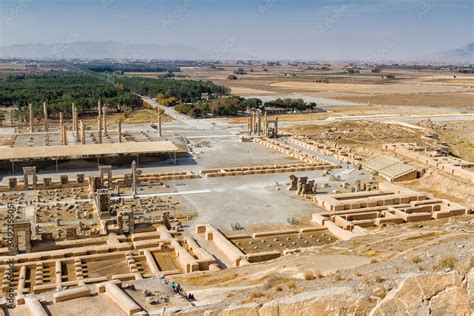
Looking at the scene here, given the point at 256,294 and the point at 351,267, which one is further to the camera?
the point at 351,267

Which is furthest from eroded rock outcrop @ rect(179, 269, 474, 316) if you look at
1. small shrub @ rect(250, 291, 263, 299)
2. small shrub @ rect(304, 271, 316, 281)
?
small shrub @ rect(304, 271, 316, 281)

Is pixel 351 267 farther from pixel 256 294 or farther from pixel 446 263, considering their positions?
pixel 446 263

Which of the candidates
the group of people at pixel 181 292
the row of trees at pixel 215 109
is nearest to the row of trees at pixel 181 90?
the row of trees at pixel 215 109

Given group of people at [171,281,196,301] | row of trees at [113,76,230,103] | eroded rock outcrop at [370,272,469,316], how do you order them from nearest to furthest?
eroded rock outcrop at [370,272,469,316] < group of people at [171,281,196,301] < row of trees at [113,76,230,103]

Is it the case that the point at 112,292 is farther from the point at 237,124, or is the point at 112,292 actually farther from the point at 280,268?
the point at 237,124

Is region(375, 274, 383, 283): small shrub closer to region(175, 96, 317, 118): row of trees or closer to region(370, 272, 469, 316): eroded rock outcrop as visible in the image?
region(370, 272, 469, 316): eroded rock outcrop

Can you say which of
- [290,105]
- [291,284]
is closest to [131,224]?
[291,284]

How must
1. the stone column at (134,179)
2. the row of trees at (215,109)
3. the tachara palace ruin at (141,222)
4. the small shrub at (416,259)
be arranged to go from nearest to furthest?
the small shrub at (416,259) < the tachara palace ruin at (141,222) < the stone column at (134,179) < the row of trees at (215,109)

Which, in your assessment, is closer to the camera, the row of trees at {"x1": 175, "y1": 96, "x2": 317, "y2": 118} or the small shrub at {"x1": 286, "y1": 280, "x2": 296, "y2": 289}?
the small shrub at {"x1": 286, "y1": 280, "x2": 296, "y2": 289}

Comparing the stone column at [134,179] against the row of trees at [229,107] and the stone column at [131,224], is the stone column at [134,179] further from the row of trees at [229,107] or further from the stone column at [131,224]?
the row of trees at [229,107]
